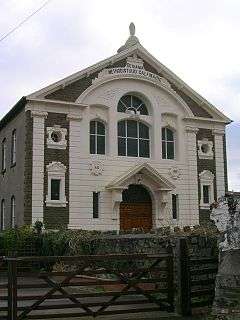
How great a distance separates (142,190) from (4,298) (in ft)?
59.4

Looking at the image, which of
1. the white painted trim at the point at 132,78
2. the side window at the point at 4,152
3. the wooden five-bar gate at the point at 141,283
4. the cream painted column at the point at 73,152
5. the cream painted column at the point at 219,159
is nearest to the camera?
the wooden five-bar gate at the point at 141,283

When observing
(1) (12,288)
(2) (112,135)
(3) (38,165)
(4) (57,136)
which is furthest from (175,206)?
(1) (12,288)

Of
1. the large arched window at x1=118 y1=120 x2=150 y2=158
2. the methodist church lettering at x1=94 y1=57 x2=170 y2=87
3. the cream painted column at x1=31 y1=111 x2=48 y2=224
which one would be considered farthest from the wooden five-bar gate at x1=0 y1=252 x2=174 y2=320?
the methodist church lettering at x1=94 y1=57 x2=170 y2=87

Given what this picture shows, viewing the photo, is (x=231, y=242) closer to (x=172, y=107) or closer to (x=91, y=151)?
(x=91, y=151)

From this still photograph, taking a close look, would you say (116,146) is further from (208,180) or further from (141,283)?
(141,283)

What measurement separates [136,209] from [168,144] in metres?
4.07

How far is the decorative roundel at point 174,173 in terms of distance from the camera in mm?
28594

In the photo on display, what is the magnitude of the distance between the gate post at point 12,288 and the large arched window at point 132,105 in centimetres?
1882

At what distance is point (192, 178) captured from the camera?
1145 inches

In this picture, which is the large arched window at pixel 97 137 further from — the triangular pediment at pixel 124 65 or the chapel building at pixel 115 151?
the triangular pediment at pixel 124 65

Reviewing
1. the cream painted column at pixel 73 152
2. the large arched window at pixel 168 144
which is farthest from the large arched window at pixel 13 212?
the large arched window at pixel 168 144

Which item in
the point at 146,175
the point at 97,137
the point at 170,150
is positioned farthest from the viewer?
the point at 170,150

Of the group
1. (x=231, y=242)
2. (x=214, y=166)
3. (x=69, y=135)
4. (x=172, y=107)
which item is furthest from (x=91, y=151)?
(x=231, y=242)

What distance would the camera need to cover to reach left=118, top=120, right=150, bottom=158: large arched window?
27.9 meters
